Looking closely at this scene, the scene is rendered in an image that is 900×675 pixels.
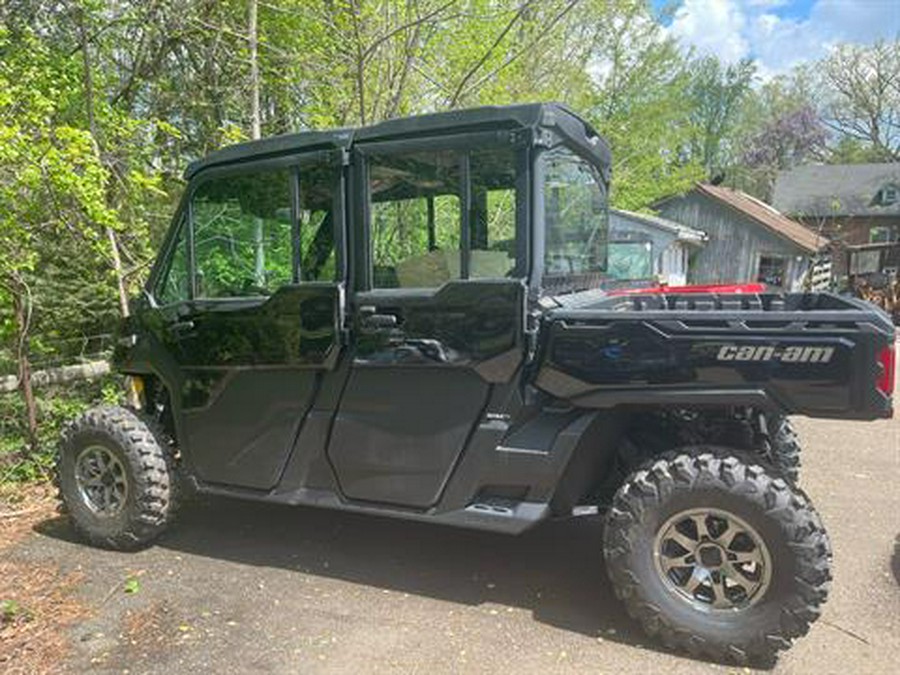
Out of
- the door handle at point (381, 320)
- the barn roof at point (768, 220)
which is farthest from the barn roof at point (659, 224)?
the door handle at point (381, 320)

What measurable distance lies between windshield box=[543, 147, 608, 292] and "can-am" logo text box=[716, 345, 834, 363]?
0.91m

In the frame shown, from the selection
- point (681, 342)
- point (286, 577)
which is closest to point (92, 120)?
point (286, 577)

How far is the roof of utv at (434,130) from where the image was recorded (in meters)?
3.38

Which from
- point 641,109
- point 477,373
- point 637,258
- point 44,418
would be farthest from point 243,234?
point 641,109

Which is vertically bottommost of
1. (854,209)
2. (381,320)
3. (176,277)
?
(381,320)

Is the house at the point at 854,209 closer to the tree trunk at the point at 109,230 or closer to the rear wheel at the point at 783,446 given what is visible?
the rear wheel at the point at 783,446

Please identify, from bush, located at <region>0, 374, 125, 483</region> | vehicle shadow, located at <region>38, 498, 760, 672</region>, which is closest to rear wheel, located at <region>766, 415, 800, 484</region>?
vehicle shadow, located at <region>38, 498, 760, 672</region>

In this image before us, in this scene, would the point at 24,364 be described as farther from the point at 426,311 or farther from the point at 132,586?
the point at 426,311

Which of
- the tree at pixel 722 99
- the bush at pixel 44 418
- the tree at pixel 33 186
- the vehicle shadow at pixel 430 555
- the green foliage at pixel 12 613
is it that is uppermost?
the tree at pixel 722 99

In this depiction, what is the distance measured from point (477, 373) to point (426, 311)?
0.40 m

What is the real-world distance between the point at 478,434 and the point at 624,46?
18030 millimetres

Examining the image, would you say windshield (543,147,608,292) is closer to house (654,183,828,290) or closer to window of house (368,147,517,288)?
window of house (368,147,517,288)

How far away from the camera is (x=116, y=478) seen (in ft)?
14.7

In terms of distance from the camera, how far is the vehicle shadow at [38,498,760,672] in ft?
12.2
